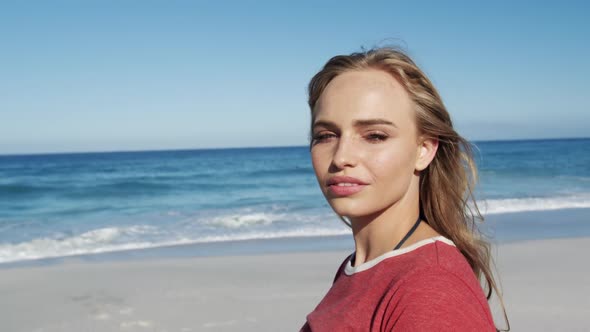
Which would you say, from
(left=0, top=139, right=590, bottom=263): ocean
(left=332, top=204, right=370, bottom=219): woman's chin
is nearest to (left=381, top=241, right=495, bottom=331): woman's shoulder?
(left=332, top=204, right=370, bottom=219): woman's chin

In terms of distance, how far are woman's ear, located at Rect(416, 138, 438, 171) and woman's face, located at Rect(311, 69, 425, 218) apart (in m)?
0.08

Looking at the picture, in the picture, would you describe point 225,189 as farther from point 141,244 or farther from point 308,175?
point 141,244

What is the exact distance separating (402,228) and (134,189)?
2780 cm

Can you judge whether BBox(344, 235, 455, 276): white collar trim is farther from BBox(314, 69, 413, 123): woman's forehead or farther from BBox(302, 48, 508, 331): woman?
BBox(314, 69, 413, 123): woman's forehead

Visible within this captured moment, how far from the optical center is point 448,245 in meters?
1.51

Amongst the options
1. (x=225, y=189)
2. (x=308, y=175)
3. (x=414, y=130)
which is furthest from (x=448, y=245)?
(x=308, y=175)

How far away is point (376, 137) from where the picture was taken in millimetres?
1573

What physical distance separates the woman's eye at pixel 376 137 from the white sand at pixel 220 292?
4576mm

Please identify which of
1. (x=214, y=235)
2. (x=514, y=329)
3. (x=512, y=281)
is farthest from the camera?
(x=214, y=235)

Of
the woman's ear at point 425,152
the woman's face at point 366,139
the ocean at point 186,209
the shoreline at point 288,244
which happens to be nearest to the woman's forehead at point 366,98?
the woman's face at point 366,139

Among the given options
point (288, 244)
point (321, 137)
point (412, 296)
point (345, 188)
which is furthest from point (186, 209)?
point (412, 296)

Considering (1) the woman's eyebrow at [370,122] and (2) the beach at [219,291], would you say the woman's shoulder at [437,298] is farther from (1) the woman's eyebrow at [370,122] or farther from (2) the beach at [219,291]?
(2) the beach at [219,291]

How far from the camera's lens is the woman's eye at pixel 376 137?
61.8 inches

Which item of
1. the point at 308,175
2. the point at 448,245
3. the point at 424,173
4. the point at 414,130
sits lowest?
the point at 308,175
